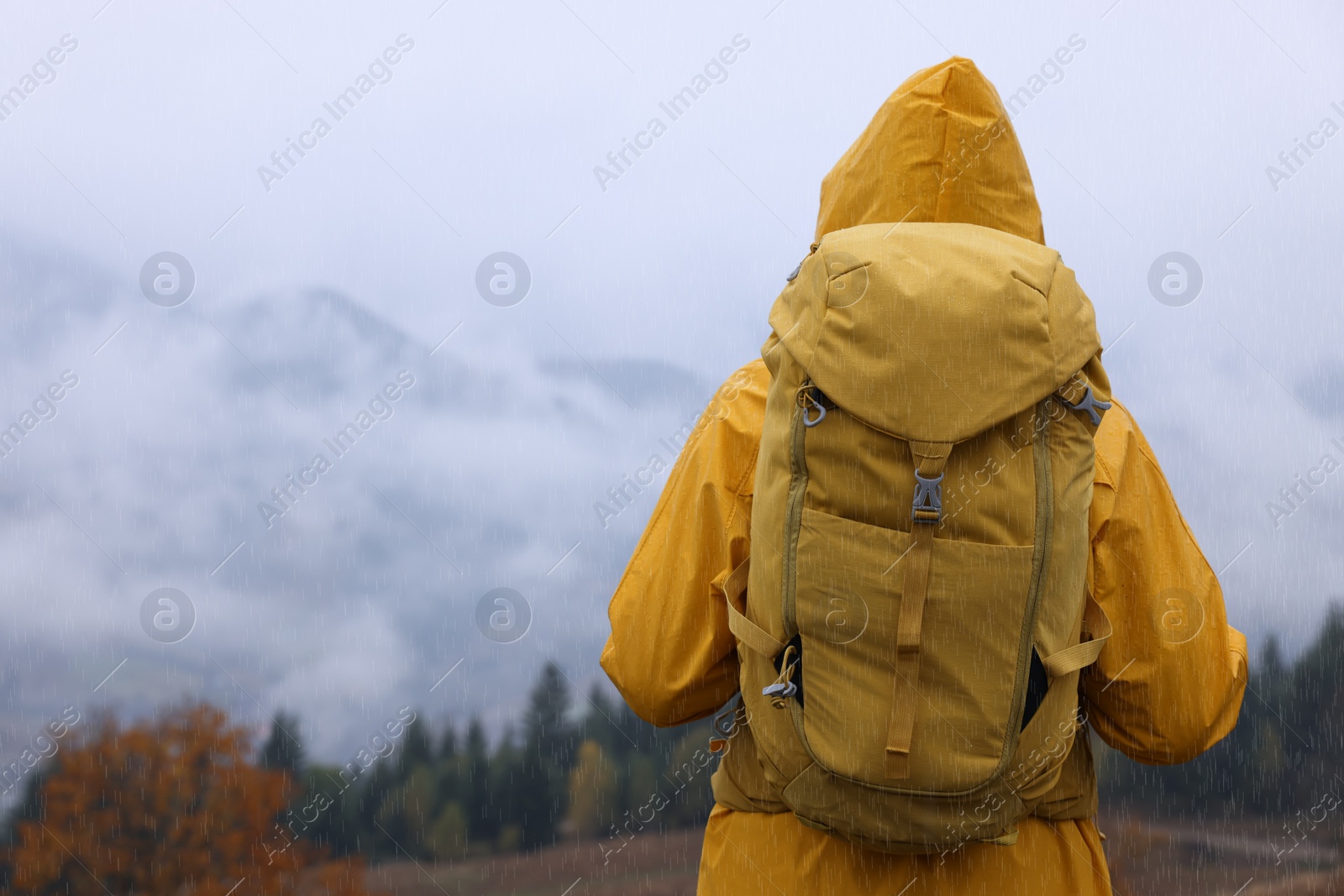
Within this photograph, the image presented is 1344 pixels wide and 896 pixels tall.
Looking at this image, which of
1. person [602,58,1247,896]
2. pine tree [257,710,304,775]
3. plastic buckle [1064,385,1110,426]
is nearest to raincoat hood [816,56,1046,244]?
person [602,58,1247,896]

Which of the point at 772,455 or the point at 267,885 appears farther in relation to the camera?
the point at 267,885

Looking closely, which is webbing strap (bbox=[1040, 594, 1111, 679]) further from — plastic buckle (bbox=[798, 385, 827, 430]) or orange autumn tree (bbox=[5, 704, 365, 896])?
orange autumn tree (bbox=[5, 704, 365, 896])

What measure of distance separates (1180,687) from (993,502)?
0.54 meters

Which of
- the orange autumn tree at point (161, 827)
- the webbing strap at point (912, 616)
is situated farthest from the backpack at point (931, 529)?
the orange autumn tree at point (161, 827)

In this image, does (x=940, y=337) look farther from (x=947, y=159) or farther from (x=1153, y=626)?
(x=1153, y=626)

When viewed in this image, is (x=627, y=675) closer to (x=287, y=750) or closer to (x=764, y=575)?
(x=764, y=575)

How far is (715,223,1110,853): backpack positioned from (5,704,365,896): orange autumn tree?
3.22 m

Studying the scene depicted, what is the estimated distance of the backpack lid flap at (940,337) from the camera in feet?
4.42

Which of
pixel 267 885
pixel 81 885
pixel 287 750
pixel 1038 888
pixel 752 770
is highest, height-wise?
pixel 1038 888

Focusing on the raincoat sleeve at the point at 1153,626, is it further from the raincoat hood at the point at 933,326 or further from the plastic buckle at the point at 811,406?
the plastic buckle at the point at 811,406

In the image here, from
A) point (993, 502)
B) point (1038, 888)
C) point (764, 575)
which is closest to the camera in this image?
point (993, 502)

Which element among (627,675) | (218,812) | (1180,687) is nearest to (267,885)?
(218,812)

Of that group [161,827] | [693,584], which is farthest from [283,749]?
[693,584]

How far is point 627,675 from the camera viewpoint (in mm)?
1718
